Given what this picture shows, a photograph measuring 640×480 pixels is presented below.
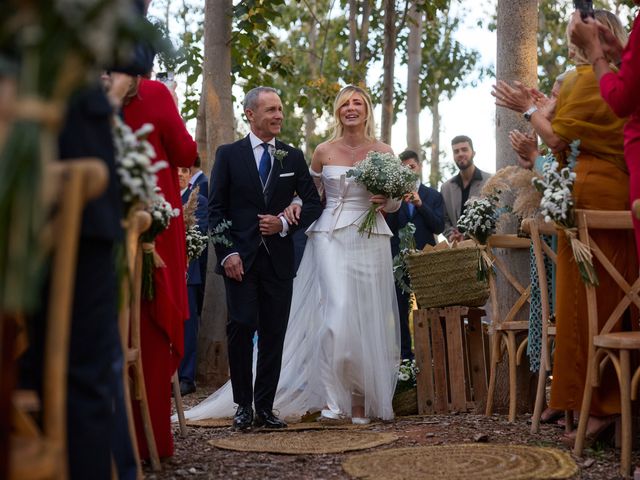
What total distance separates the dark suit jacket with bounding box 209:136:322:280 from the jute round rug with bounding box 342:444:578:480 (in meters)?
2.07

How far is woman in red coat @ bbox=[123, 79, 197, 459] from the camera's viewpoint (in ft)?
19.2

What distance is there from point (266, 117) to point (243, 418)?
231 cm

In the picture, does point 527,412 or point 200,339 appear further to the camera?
point 200,339

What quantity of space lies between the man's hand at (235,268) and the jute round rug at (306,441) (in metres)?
1.16

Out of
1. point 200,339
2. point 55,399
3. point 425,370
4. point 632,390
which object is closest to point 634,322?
point 632,390

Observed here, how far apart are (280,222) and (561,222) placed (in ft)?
8.60

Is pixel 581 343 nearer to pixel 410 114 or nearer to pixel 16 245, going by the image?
pixel 16 245

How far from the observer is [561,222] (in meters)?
5.66

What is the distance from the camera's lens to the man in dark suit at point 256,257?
7.62 metres

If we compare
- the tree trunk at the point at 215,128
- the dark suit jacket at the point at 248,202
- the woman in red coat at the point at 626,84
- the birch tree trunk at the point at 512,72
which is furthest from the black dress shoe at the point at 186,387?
the woman in red coat at the point at 626,84

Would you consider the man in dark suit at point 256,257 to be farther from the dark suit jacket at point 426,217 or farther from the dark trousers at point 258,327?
the dark suit jacket at point 426,217

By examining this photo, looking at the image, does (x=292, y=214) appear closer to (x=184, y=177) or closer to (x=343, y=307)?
(x=343, y=307)

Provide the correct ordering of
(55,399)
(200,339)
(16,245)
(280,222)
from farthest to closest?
(200,339) < (280,222) < (55,399) < (16,245)

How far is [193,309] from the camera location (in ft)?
35.3
